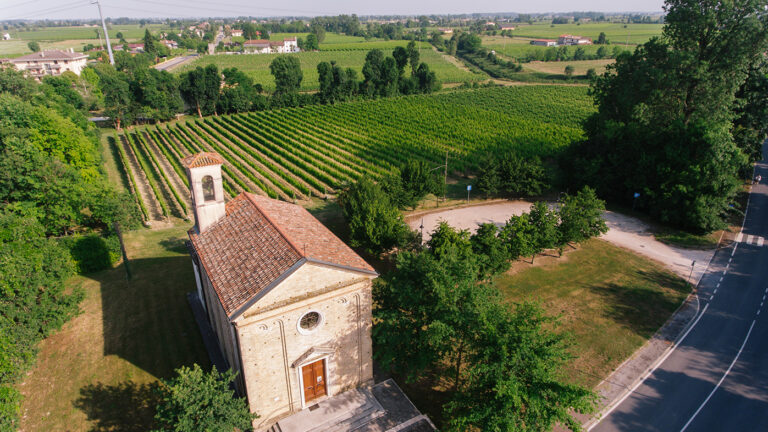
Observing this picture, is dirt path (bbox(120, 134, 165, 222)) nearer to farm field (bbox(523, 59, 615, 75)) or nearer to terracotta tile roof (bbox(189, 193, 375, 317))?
terracotta tile roof (bbox(189, 193, 375, 317))

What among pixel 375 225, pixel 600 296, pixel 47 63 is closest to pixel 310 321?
pixel 375 225

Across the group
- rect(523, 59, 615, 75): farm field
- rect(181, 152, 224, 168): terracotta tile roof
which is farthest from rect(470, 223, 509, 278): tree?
rect(523, 59, 615, 75): farm field

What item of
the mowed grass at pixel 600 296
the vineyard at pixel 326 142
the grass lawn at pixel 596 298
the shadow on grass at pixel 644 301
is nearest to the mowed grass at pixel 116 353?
the grass lawn at pixel 596 298

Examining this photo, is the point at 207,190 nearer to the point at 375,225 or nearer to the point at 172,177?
the point at 375,225

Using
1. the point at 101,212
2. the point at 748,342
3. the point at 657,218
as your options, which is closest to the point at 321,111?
the point at 101,212

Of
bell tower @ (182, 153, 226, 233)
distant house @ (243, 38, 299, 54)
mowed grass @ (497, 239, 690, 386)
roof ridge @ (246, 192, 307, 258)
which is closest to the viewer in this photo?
roof ridge @ (246, 192, 307, 258)

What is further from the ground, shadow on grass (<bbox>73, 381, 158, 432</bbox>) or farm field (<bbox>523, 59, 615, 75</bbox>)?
farm field (<bbox>523, 59, 615, 75</bbox>)
